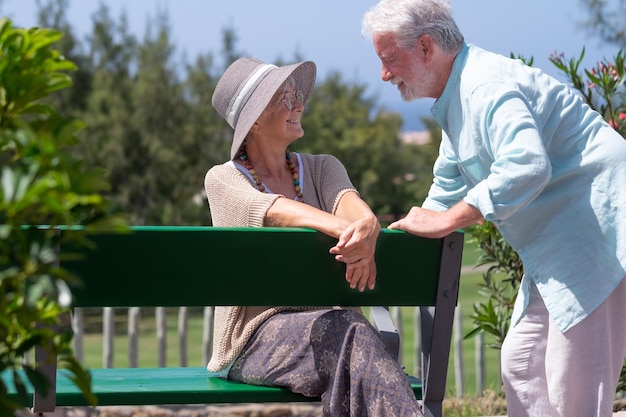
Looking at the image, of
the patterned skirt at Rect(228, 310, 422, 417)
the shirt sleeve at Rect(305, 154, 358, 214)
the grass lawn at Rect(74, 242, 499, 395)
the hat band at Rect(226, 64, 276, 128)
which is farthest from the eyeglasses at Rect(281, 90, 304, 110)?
the grass lawn at Rect(74, 242, 499, 395)

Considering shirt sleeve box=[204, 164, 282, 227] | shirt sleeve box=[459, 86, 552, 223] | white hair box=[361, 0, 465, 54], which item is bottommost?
shirt sleeve box=[204, 164, 282, 227]

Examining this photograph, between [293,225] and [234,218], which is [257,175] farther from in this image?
[293,225]

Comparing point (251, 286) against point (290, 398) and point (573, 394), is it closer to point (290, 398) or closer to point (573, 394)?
point (290, 398)

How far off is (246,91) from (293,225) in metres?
0.60

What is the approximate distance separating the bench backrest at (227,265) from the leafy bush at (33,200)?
4.11 ft

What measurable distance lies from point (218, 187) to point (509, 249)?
2.28 m

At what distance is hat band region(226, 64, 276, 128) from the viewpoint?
3906 mm

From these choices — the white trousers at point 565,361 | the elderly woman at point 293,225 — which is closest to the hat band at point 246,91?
the elderly woman at point 293,225

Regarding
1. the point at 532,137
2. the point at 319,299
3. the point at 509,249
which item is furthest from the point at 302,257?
the point at 509,249

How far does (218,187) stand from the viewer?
3723 millimetres

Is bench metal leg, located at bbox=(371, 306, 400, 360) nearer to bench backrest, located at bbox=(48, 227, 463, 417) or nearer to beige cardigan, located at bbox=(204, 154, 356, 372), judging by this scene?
bench backrest, located at bbox=(48, 227, 463, 417)

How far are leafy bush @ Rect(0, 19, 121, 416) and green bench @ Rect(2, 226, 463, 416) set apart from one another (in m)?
1.26

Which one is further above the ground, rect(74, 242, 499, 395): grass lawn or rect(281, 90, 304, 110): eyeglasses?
rect(281, 90, 304, 110): eyeglasses

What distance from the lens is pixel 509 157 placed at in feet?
10.2
